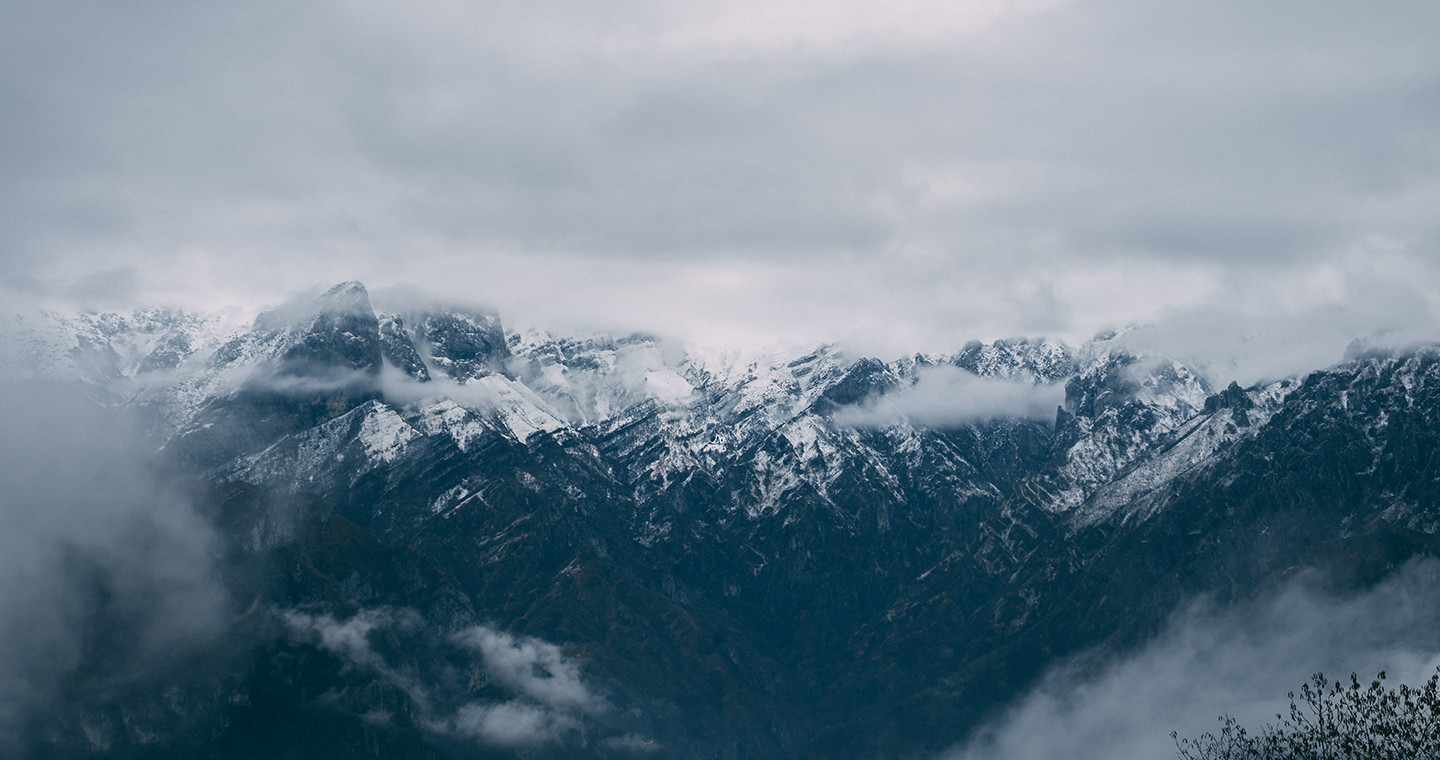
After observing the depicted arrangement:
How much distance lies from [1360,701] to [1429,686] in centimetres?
884

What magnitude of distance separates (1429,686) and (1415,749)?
15.9 m

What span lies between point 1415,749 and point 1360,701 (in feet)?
47.0

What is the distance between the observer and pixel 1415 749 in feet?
645

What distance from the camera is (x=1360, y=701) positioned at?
625 ft

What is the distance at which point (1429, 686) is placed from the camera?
18550 centimetres
